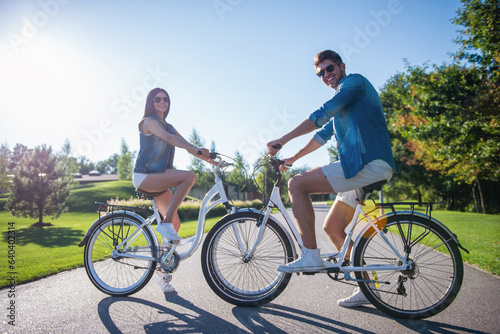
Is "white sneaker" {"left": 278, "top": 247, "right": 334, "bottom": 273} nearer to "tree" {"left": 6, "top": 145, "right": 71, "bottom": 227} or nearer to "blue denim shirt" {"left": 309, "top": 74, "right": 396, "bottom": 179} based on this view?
"blue denim shirt" {"left": 309, "top": 74, "right": 396, "bottom": 179}

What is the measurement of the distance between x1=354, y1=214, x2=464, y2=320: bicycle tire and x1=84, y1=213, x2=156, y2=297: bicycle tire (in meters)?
2.43

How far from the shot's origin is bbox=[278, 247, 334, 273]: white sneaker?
2.84m

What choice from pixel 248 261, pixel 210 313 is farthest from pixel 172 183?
pixel 210 313

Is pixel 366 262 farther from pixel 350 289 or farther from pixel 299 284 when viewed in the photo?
pixel 299 284

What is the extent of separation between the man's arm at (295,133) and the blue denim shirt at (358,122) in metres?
0.06

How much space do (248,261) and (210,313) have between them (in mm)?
627

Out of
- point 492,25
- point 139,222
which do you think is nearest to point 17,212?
point 139,222

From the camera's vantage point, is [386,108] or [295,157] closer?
[295,157]

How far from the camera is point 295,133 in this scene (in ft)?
9.48

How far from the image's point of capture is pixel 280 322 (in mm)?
2680

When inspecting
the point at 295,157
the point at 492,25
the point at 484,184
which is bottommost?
the point at 295,157

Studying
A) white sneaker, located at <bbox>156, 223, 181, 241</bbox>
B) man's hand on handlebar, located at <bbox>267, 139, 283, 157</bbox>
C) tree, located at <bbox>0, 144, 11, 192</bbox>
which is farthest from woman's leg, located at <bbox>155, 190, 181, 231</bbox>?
tree, located at <bbox>0, 144, 11, 192</bbox>

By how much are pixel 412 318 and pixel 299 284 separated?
4.78ft

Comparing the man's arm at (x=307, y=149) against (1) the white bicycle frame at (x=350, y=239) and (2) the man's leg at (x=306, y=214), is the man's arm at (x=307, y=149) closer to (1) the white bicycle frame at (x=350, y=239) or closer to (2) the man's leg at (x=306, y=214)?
(1) the white bicycle frame at (x=350, y=239)
